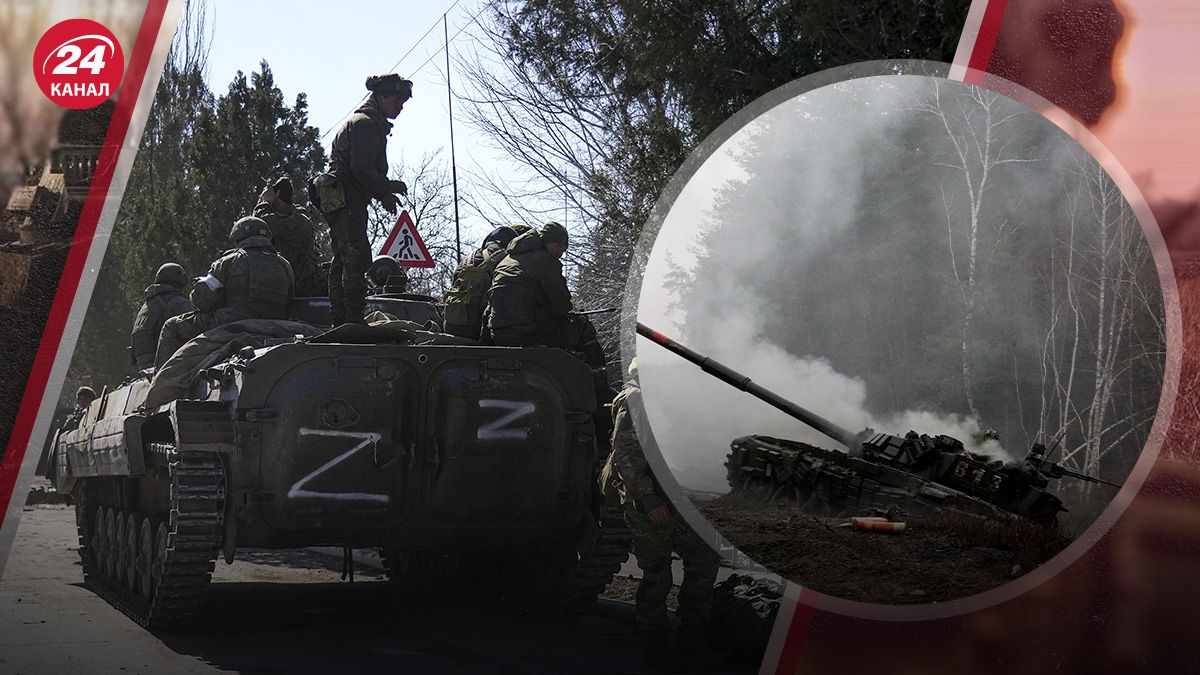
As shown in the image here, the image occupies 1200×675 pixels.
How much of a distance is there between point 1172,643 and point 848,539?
3.40 feet

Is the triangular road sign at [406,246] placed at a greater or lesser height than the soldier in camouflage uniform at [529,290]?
greater

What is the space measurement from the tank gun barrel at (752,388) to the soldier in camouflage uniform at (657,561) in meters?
3.98

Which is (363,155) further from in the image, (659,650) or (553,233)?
(659,650)

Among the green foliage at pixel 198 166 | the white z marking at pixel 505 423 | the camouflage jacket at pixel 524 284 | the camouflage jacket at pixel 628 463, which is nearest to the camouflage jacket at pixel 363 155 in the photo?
the camouflage jacket at pixel 524 284

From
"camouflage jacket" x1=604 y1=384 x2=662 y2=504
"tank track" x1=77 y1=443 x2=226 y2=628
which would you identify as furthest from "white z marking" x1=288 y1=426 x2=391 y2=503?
"camouflage jacket" x1=604 y1=384 x2=662 y2=504

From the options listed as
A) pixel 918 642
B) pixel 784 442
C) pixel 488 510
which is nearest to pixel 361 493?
pixel 488 510

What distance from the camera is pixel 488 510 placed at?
332 inches

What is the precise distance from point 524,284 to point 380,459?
1415 millimetres

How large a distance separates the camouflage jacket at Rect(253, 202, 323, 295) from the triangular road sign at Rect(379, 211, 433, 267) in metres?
1.67

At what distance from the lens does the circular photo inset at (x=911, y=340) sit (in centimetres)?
249

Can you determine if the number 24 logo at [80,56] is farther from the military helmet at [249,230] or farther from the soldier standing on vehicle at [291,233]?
the soldier standing on vehicle at [291,233]

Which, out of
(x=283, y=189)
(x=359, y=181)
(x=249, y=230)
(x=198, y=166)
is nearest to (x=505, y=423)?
(x=359, y=181)

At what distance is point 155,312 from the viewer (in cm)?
1195

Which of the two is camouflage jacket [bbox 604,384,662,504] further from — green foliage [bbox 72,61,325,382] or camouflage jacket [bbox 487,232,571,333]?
green foliage [bbox 72,61,325,382]
